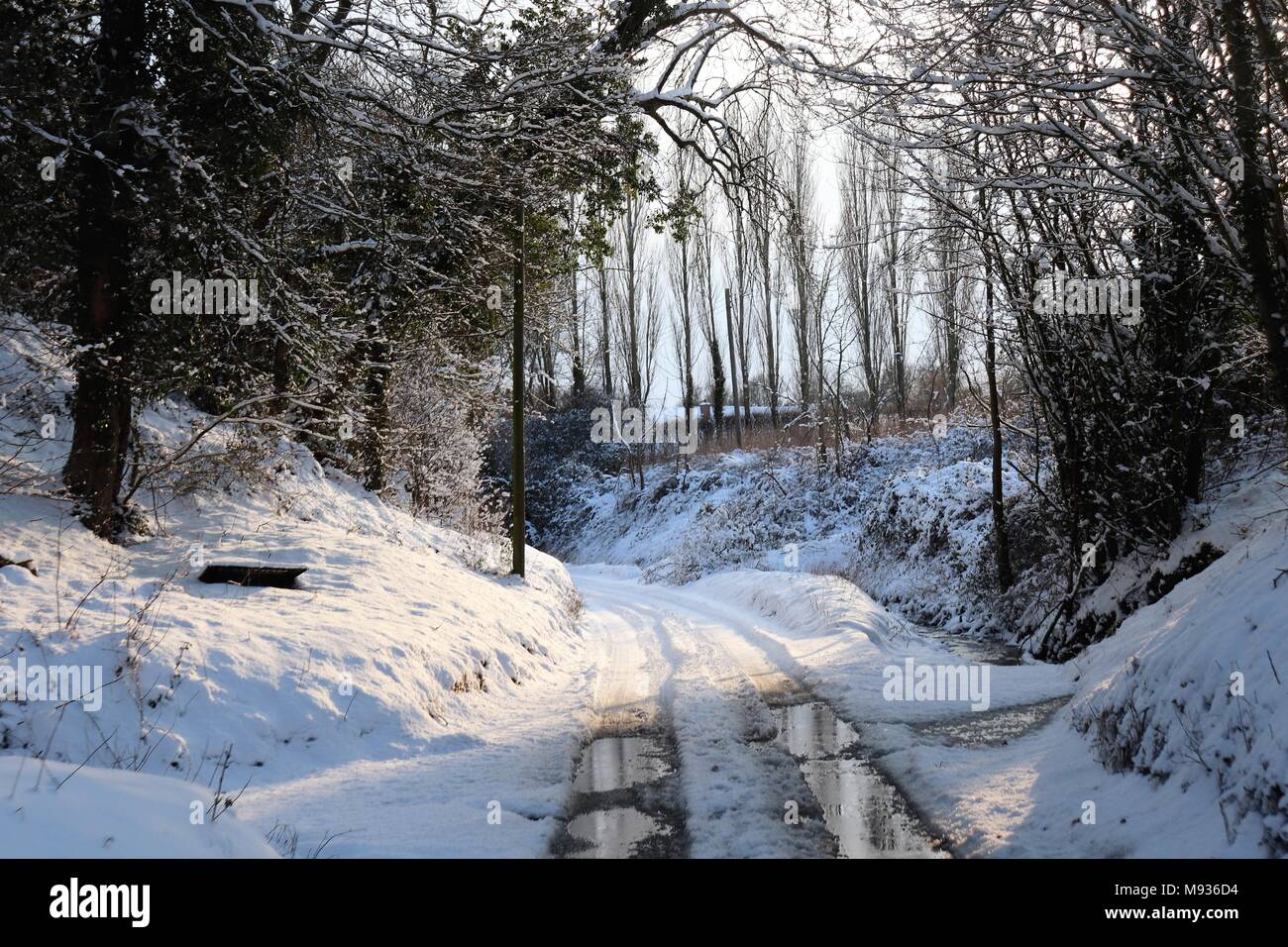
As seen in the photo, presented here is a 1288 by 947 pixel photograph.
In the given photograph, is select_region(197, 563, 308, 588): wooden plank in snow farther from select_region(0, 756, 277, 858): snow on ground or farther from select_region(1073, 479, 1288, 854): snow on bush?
select_region(1073, 479, 1288, 854): snow on bush

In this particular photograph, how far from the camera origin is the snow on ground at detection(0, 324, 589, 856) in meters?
4.77

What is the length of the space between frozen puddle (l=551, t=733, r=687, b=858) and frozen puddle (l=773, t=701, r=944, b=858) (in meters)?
0.99

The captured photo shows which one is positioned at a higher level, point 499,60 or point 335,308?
point 499,60

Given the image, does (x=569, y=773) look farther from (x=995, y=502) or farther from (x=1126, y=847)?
(x=995, y=502)

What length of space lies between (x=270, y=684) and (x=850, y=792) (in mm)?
4616

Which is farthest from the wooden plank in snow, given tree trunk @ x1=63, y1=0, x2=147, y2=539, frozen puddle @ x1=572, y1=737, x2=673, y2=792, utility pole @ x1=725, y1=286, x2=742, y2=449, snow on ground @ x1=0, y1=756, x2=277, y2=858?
utility pole @ x1=725, y1=286, x2=742, y2=449

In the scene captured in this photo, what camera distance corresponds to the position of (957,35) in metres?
5.63

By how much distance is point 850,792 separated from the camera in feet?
17.2

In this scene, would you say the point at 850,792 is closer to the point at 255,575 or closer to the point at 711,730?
the point at 711,730

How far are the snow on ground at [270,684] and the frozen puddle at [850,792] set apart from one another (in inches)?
72.0

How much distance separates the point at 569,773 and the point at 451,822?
1.26 meters

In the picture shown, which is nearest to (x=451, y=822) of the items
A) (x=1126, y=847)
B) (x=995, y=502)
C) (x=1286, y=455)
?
(x=1126, y=847)

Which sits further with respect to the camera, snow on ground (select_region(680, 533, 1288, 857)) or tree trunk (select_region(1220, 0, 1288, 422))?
tree trunk (select_region(1220, 0, 1288, 422))

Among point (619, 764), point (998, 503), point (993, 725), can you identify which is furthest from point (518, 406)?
point (993, 725)
